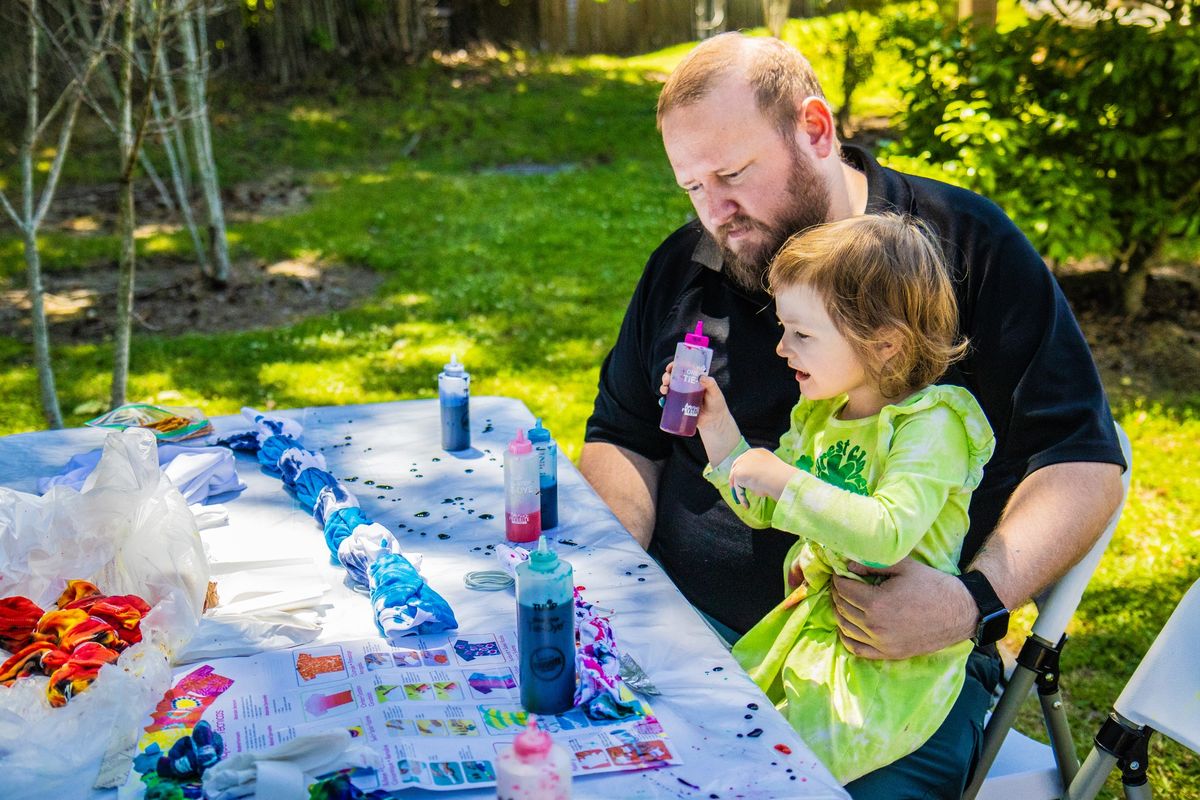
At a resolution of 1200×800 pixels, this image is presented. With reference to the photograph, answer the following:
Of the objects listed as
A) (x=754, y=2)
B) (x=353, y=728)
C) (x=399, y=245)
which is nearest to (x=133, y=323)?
(x=399, y=245)

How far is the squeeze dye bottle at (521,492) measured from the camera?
210 cm

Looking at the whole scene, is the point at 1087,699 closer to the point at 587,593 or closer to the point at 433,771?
the point at 587,593

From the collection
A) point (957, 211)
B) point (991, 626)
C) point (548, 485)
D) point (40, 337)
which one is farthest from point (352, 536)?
point (40, 337)

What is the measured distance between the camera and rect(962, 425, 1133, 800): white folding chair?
1.98 metres

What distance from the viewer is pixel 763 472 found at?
6.07 ft

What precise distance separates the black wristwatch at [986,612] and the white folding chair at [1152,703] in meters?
0.24

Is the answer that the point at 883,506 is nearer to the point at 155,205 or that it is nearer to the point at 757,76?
the point at 757,76

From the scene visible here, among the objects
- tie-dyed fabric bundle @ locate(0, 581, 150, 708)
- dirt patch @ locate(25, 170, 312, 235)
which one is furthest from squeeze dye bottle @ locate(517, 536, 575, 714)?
dirt patch @ locate(25, 170, 312, 235)

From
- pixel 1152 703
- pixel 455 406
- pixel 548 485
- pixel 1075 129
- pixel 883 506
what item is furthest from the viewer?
pixel 1075 129

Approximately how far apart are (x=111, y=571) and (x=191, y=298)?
5.19 m

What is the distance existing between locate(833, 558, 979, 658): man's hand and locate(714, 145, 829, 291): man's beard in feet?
2.59

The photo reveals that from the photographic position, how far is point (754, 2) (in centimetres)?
1689

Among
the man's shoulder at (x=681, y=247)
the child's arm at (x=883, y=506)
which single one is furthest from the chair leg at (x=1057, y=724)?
the man's shoulder at (x=681, y=247)

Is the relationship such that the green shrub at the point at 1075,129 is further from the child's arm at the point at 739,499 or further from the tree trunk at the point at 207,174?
the tree trunk at the point at 207,174
